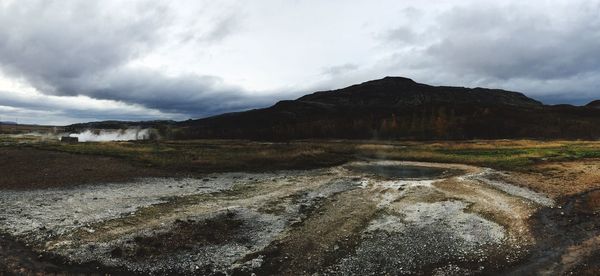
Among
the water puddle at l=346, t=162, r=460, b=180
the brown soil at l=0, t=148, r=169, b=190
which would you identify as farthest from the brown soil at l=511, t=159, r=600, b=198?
the brown soil at l=0, t=148, r=169, b=190

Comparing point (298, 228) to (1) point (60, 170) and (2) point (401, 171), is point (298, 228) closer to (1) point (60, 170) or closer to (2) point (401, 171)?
(2) point (401, 171)

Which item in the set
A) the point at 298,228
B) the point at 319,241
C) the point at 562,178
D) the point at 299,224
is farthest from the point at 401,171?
the point at 319,241

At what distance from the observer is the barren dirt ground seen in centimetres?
2277

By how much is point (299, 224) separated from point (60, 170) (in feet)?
123

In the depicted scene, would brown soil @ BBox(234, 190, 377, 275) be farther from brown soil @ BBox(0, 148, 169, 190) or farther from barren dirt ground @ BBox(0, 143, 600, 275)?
brown soil @ BBox(0, 148, 169, 190)

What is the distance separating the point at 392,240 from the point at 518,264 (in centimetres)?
720

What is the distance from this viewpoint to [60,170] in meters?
52.5

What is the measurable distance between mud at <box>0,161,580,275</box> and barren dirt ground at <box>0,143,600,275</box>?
0.09 meters

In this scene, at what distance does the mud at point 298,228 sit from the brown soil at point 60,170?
429 centimetres

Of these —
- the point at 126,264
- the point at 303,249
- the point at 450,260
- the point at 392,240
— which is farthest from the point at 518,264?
the point at 126,264

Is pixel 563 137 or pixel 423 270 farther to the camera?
pixel 563 137

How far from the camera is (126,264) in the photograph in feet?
73.6

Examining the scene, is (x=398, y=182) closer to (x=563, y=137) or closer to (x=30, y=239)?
(x=30, y=239)

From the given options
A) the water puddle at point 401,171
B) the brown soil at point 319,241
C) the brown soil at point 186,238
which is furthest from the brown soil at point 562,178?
the brown soil at point 186,238
